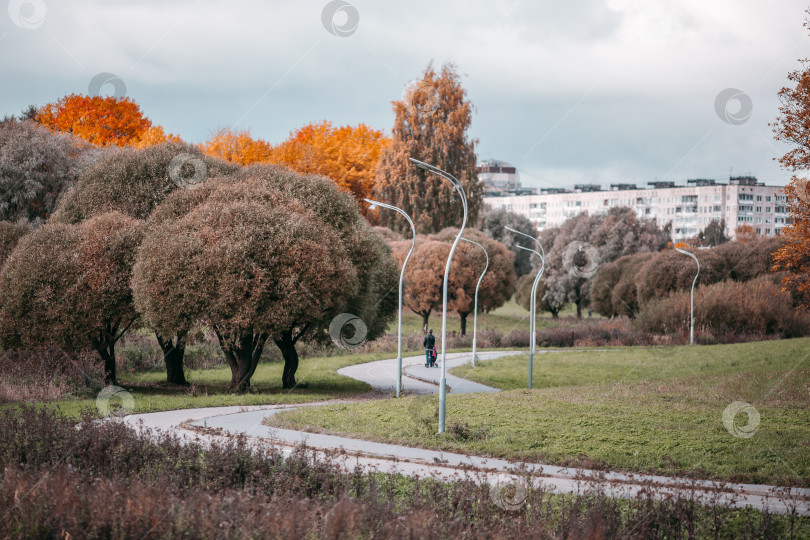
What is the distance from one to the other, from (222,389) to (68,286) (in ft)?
19.5

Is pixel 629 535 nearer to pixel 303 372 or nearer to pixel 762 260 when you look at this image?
pixel 303 372

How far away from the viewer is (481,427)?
15.8 meters

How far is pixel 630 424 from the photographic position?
51.1 feet

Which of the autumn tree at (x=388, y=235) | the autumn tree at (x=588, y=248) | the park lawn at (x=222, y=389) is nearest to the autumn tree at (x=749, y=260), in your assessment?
the autumn tree at (x=588, y=248)

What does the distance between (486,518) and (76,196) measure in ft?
75.3

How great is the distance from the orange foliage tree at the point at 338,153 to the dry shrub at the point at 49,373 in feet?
132

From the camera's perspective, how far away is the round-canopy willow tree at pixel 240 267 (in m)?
22.0

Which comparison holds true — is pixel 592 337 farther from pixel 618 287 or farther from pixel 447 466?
pixel 447 466

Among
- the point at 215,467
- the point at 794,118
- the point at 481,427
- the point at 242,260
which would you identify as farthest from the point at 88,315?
the point at 794,118

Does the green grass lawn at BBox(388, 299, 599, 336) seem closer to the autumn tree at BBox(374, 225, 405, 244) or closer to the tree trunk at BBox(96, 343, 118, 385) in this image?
the autumn tree at BBox(374, 225, 405, 244)

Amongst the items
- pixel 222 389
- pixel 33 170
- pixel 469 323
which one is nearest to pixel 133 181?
pixel 222 389

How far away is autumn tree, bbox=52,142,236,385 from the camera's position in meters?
26.2

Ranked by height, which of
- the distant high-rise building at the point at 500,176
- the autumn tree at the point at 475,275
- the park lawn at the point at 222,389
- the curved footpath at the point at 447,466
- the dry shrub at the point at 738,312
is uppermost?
the distant high-rise building at the point at 500,176

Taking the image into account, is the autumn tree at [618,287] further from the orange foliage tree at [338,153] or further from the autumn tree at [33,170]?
the autumn tree at [33,170]
